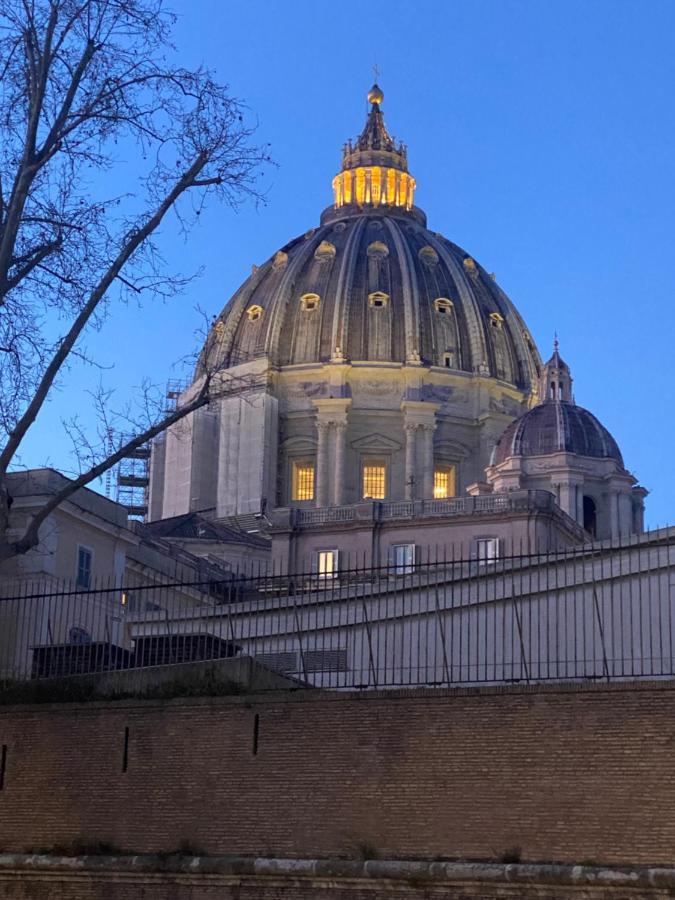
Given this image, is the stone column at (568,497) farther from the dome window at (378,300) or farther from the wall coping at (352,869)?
the wall coping at (352,869)

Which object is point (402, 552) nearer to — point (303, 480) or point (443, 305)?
point (303, 480)

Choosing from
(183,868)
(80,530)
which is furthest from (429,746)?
(80,530)

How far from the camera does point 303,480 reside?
94562 millimetres

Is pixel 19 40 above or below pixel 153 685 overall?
above

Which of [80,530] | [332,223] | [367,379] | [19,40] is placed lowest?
[80,530]

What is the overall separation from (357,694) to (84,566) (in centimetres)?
2099

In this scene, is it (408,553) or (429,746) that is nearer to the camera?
(429,746)

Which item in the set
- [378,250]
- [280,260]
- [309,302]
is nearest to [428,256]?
[378,250]

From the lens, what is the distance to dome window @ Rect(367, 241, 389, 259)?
103m

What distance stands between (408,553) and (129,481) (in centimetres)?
4958

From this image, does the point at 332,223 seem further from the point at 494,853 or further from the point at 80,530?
the point at 494,853

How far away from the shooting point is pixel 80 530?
39844mm

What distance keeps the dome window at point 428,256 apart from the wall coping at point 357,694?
8363 cm

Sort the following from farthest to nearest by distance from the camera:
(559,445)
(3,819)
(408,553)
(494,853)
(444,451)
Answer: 1. (444,451)
2. (559,445)
3. (408,553)
4. (3,819)
5. (494,853)
